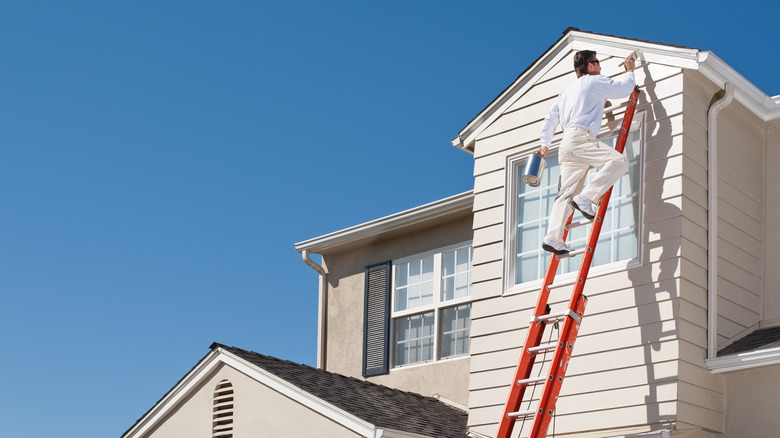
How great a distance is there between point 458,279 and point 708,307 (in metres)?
4.22

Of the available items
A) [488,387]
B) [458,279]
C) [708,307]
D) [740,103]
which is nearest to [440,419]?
[488,387]

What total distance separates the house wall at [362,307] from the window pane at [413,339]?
170 mm

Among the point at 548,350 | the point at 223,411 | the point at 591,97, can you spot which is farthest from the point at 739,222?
the point at 223,411

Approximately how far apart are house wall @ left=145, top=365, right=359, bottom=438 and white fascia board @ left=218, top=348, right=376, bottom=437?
0.17 ft

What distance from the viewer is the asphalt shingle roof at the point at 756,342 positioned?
28.1ft

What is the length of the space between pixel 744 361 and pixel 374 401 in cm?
375

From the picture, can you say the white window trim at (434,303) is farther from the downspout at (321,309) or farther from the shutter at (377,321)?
the downspout at (321,309)

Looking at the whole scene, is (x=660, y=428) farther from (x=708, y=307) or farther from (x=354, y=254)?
(x=354, y=254)

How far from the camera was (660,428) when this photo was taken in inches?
324

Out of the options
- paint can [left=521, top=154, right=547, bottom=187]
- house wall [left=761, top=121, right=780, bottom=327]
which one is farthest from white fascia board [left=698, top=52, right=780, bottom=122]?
paint can [left=521, top=154, right=547, bottom=187]

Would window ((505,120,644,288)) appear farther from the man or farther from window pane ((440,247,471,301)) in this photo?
window pane ((440,247,471,301))

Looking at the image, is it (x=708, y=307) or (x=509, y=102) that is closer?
(x=708, y=307)

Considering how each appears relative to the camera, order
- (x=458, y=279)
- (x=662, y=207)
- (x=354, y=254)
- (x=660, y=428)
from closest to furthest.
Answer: (x=660, y=428)
(x=662, y=207)
(x=458, y=279)
(x=354, y=254)

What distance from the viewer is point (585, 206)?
326 inches
